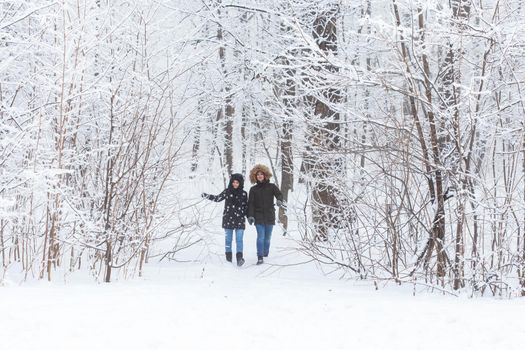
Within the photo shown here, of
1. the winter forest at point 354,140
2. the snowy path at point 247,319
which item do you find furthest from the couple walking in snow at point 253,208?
the snowy path at point 247,319

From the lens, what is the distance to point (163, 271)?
7312mm

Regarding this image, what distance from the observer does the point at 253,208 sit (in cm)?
859

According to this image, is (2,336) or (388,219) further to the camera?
(388,219)

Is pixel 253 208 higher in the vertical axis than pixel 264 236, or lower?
higher

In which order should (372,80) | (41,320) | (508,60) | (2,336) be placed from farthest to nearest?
1. (372,80)
2. (508,60)
3. (41,320)
4. (2,336)

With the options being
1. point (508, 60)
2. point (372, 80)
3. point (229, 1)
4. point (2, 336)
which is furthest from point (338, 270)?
point (229, 1)

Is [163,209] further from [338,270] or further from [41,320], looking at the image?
[41,320]

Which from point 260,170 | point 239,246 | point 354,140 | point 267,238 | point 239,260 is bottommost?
point 239,260

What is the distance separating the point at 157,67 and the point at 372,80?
3153 millimetres

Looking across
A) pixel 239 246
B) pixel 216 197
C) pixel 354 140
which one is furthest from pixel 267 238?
pixel 354 140

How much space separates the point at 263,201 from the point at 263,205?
0.21ft

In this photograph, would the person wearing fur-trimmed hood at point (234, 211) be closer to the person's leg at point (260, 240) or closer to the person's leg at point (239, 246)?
the person's leg at point (239, 246)

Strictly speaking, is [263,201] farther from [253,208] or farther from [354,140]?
[354,140]

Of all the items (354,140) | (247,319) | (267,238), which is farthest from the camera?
(267,238)
